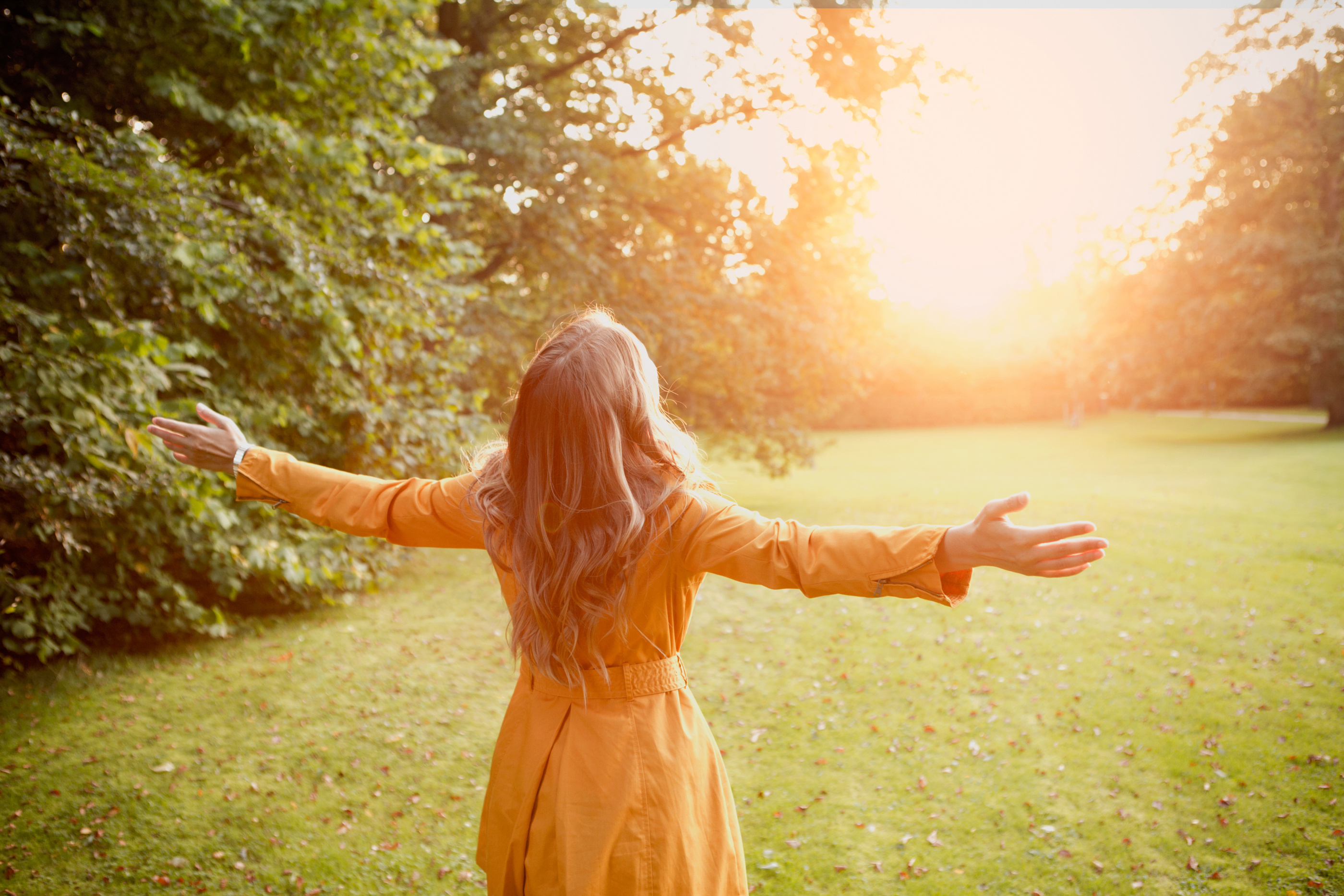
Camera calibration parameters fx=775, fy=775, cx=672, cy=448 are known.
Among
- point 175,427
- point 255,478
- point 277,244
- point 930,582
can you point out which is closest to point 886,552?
point 930,582

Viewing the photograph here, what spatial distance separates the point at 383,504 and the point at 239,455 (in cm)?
59

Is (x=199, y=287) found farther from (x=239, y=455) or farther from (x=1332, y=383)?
(x=1332, y=383)

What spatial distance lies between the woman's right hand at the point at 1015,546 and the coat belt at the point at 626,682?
0.80m

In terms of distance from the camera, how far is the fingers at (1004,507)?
62.9 inches

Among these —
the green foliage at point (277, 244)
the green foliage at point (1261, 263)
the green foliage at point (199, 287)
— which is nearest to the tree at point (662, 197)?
the green foliage at point (277, 244)

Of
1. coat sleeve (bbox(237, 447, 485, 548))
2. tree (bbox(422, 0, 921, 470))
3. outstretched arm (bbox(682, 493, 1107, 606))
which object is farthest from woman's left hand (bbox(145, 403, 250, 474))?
tree (bbox(422, 0, 921, 470))

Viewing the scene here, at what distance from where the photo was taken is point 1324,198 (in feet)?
86.0

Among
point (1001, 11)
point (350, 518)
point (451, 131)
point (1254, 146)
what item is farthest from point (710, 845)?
point (1254, 146)

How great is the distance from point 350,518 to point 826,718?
451cm

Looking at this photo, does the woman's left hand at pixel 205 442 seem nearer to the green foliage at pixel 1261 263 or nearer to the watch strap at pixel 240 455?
the watch strap at pixel 240 455

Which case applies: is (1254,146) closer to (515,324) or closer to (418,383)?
(515,324)

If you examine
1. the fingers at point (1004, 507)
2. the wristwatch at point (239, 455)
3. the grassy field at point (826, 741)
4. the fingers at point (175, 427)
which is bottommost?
the grassy field at point (826, 741)

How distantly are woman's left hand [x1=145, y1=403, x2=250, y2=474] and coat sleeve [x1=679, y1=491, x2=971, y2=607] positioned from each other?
5.25ft

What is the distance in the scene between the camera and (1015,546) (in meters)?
1.67
